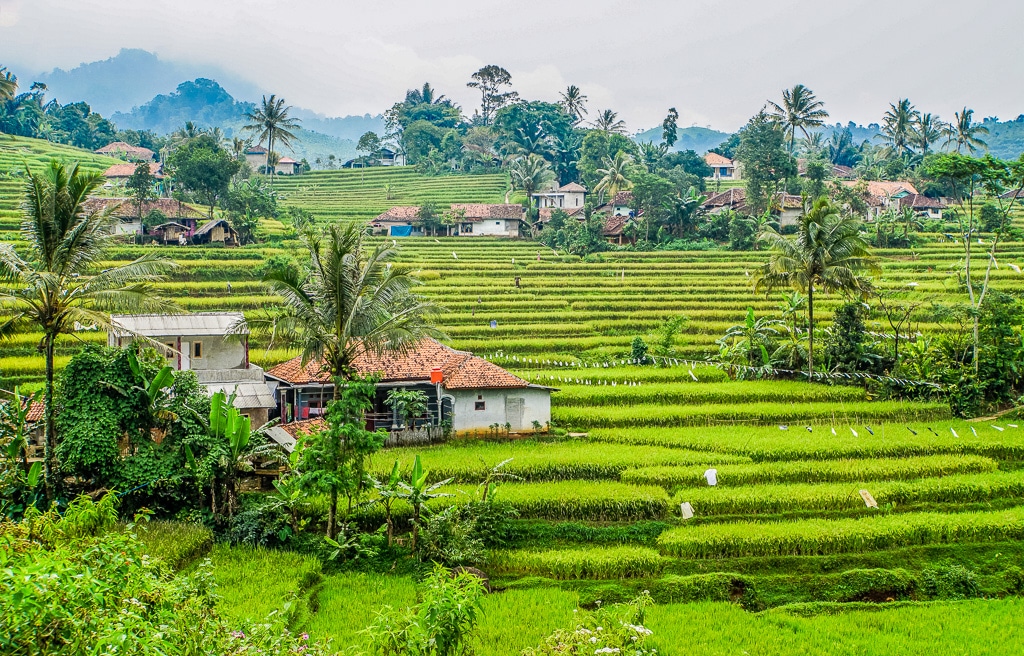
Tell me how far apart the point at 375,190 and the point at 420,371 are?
45015 mm

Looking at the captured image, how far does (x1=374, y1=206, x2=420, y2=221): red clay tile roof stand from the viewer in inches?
2021

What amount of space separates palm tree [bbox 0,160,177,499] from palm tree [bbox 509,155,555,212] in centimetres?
4144

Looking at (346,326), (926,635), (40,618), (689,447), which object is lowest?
(926,635)

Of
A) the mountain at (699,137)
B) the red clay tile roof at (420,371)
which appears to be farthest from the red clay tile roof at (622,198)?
the mountain at (699,137)

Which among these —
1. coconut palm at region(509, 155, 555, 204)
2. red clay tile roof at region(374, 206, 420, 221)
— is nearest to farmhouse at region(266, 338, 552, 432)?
red clay tile roof at region(374, 206, 420, 221)

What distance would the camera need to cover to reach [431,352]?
23016 millimetres

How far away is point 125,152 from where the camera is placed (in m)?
69.8

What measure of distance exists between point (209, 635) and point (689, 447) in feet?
48.5

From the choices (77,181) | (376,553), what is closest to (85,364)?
(77,181)

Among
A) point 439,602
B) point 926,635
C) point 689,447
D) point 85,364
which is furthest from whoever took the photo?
point 689,447

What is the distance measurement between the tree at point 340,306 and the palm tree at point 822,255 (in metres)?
12.9

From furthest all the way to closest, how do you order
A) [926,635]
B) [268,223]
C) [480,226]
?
[480,226]
[268,223]
[926,635]

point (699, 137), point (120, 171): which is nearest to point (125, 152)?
point (120, 171)

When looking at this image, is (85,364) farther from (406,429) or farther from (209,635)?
(209,635)
